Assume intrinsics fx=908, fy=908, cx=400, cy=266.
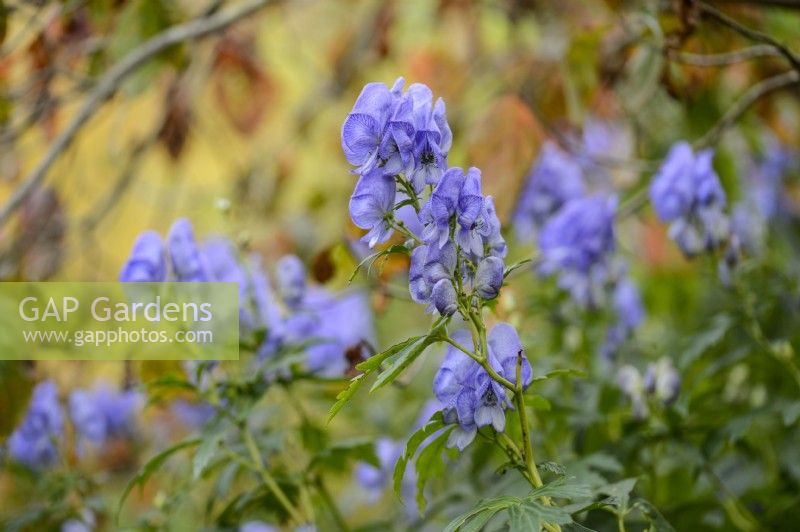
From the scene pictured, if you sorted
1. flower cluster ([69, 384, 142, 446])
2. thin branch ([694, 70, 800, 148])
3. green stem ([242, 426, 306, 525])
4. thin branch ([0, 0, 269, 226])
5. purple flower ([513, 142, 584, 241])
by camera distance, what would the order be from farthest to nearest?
→ flower cluster ([69, 384, 142, 446]), purple flower ([513, 142, 584, 241]), thin branch ([0, 0, 269, 226]), thin branch ([694, 70, 800, 148]), green stem ([242, 426, 306, 525])

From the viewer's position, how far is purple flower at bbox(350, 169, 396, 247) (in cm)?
85

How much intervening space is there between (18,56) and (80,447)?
103 cm

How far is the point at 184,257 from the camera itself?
1223mm

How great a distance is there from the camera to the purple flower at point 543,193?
6.13 feet

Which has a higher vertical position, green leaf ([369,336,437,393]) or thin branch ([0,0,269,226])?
thin branch ([0,0,269,226])

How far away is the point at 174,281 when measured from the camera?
1226mm

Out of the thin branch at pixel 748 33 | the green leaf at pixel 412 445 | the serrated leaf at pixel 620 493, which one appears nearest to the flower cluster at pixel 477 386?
the green leaf at pixel 412 445

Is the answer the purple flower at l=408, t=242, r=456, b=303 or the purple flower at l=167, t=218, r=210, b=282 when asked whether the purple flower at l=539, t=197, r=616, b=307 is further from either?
the purple flower at l=408, t=242, r=456, b=303

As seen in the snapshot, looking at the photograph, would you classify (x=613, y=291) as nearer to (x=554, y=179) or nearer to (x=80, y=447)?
(x=554, y=179)

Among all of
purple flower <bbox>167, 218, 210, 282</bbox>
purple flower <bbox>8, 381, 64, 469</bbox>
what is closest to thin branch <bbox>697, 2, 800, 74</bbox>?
purple flower <bbox>167, 218, 210, 282</bbox>

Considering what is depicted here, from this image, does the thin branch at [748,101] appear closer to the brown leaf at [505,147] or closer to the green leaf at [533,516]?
the brown leaf at [505,147]

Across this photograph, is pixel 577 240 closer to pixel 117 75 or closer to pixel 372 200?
pixel 372 200

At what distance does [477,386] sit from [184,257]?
52 centimetres

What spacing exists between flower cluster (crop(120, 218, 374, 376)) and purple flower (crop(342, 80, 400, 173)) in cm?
45
